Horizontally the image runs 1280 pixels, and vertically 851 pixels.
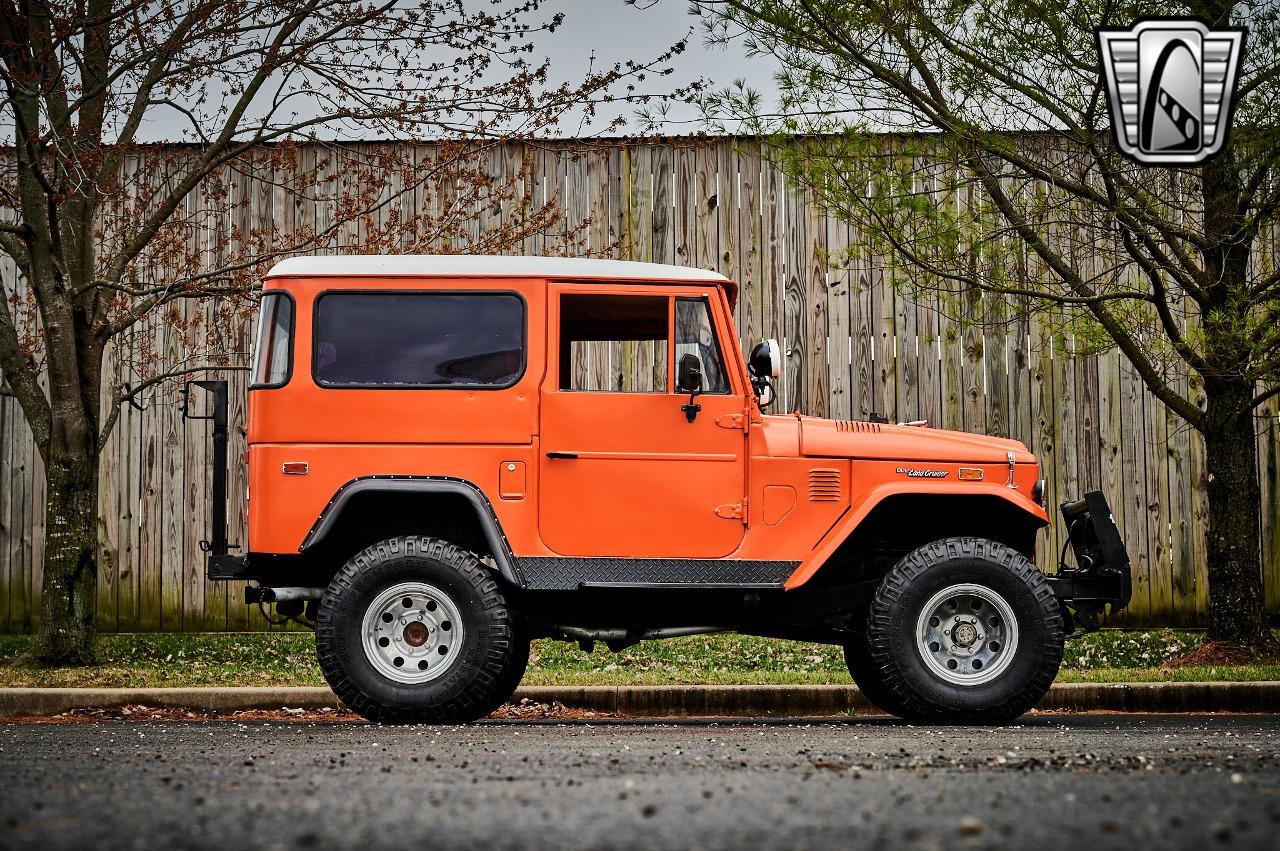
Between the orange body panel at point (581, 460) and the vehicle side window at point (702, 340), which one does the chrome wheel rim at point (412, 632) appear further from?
the vehicle side window at point (702, 340)

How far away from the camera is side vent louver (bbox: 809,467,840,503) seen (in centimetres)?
733

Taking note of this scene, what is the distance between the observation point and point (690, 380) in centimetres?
721

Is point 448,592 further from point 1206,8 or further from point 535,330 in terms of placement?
point 1206,8

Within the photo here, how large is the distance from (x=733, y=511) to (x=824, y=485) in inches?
20.1

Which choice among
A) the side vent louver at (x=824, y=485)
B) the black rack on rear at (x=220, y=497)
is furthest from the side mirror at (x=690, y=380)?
the black rack on rear at (x=220, y=497)

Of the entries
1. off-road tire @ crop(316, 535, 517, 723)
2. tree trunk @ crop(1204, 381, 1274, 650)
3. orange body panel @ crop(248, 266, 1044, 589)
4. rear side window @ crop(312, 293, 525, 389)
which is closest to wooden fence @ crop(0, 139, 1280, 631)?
tree trunk @ crop(1204, 381, 1274, 650)

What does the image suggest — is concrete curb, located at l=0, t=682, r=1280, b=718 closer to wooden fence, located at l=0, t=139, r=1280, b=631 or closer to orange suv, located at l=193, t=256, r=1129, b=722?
orange suv, located at l=193, t=256, r=1129, b=722

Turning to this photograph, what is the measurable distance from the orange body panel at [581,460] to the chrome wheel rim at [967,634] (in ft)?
1.84

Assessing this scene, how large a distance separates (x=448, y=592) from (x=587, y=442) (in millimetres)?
1068

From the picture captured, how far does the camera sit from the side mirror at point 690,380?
23.7 ft

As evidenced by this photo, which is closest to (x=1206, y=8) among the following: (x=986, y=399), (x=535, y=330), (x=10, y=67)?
(x=986, y=399)

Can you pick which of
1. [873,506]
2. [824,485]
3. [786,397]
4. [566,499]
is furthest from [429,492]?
[786,397]

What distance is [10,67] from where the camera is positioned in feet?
30.2

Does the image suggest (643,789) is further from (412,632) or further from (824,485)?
(824,485)
